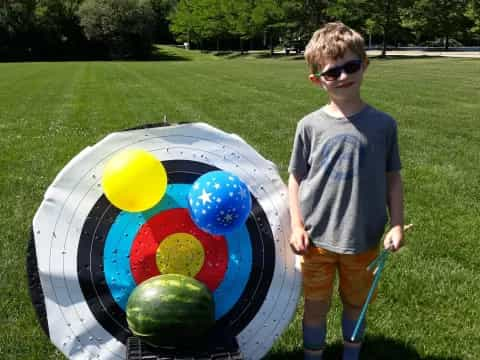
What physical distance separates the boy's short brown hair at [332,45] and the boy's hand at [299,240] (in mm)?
706

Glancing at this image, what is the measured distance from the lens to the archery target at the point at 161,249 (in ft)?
8.21

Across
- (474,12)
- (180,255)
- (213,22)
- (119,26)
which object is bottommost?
(180,255)

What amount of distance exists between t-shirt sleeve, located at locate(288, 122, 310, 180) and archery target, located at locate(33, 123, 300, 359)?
310mm

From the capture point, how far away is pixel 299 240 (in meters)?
2.46

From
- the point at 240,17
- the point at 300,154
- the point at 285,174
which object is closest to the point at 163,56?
the point at 240,17

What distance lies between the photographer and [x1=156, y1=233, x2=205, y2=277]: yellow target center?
2.61 meters

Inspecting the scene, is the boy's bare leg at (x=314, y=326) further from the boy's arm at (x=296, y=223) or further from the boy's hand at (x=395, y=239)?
the boy's hand at (x=395, y=239)

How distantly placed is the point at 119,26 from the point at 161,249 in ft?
187

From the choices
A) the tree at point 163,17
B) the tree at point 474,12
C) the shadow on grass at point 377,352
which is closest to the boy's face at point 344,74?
the shadow on grass at point 377,352

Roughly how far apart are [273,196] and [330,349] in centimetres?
97

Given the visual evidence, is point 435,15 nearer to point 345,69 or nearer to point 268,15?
point 268,15

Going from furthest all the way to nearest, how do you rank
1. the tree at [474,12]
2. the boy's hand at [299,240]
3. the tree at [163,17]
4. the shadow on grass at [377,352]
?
the tree at [163,17] < the tree at [474,12] < the shadow on grass at [377,352] < the boy's hand at [299,240]

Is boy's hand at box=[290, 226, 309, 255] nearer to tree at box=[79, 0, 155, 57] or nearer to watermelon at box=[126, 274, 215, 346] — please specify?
watermelon at box=[126, 274, 215, 346]

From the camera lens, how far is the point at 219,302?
270 centimetres
